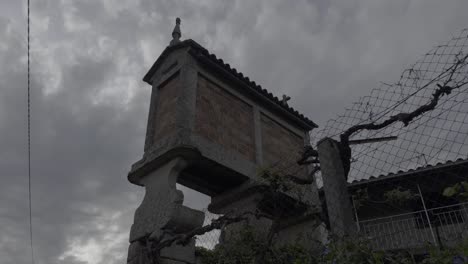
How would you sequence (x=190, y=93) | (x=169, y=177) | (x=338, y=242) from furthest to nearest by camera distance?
(x=190, y=93) → (x=169, y=177) → (x=338, y=242)

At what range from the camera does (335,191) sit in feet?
12.5

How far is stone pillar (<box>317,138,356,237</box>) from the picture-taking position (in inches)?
141

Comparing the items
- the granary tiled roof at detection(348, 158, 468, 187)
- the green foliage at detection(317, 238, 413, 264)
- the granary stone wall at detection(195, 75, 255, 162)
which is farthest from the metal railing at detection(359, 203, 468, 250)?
the green foliage at detection(317, 238, 413, 264)

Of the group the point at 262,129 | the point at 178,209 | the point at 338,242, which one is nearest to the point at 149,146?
the point at 178,209

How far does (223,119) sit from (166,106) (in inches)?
39.2

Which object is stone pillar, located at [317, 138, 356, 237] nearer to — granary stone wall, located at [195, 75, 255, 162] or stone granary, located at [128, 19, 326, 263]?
stone granary, located at [128, 19, 326, 263]

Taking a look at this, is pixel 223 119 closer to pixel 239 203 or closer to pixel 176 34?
pixel 239 203

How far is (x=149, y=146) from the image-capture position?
238 inches

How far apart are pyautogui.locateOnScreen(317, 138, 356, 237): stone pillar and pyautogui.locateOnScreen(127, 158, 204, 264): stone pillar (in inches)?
73.6

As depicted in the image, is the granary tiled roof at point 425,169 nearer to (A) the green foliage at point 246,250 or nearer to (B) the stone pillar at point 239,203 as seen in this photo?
(B) the stone pillar at point 239,203

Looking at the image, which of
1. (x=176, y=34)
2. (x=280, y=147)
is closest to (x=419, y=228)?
(x=280, y=147)

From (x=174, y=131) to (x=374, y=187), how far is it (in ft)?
23.3

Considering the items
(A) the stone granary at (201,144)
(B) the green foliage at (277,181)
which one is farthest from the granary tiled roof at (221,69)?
(B) the green foliage at (277,181)

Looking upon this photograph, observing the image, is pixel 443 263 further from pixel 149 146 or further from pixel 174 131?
pixel 149 146
